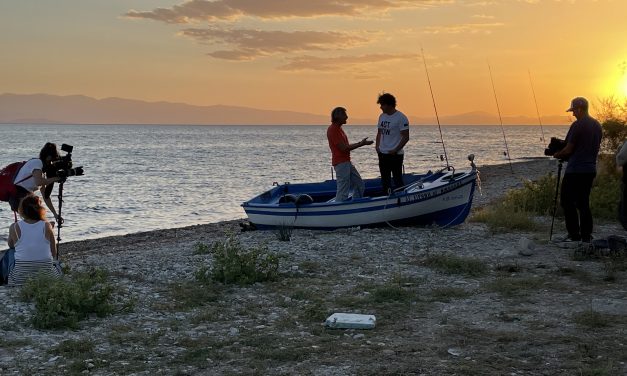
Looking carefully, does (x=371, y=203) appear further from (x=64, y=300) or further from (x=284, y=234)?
(x=64, y=300)

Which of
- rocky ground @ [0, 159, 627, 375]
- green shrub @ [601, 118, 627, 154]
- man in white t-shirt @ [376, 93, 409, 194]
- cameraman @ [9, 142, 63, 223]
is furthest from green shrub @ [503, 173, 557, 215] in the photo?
cameraman @ [9, 142, 63, 223]

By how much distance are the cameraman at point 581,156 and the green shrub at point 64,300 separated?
7.46m

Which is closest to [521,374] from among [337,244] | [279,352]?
[279,352]

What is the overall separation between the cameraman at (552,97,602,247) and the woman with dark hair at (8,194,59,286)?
7918 millimetres

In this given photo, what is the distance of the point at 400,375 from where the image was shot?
227 inches

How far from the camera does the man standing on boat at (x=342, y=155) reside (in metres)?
13.6

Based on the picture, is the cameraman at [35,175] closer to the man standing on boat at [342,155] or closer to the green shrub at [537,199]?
the man standing on boat at [342,155]

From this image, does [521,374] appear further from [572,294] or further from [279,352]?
[572,294]

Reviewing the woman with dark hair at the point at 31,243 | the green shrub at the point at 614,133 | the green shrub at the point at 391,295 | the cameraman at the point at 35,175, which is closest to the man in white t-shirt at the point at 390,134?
the green shrub at the point at 391,295

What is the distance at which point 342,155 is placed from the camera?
45.6ft

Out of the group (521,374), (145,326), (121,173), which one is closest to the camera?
(521,374)

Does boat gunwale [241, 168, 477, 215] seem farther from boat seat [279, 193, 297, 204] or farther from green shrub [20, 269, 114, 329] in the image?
green shrub [20, 269, 114, 329]

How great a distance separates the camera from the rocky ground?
609 cm

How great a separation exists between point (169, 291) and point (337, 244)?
406cm
